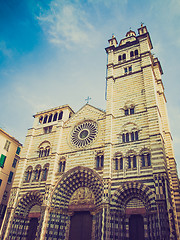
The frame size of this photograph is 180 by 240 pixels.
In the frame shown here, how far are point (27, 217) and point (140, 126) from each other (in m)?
14.7

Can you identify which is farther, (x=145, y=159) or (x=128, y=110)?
(x=128, y=110)

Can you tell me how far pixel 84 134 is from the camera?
23000 mm

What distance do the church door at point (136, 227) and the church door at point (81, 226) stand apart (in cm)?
406

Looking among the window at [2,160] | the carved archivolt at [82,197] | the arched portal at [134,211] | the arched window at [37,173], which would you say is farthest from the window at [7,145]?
the arched portal at [134,211]

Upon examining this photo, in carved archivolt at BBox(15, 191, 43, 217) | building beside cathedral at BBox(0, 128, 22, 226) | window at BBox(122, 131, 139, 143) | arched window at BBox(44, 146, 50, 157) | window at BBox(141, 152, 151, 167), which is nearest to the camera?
window at BBox(141, 152, 151, 167)

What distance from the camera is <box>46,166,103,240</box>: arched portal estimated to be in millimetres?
18672

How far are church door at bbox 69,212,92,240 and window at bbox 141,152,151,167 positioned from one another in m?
7.06

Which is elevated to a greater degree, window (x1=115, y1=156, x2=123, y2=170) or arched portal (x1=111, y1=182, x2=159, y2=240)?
window (x1=115, y1=156, x2=123, y2=170)

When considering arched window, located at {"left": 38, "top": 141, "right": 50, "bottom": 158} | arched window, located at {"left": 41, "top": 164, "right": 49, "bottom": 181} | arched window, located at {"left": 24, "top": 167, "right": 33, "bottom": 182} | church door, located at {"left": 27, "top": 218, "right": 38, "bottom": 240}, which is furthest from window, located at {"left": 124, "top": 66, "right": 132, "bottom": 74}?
church door, located at {"left": 27, "top": 218, "right": 38, "bottom": 240}

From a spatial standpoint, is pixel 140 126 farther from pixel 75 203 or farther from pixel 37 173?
pixel 37 173

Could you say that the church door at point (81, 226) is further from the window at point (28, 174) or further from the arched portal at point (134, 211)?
the window at point (28, 174)

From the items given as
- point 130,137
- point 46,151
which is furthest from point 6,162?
point 130,137

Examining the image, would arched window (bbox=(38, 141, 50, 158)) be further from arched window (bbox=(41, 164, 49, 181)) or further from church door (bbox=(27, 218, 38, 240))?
church door (bbox=(27, 218, 38, 240))

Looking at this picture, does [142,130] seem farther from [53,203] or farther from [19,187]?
[19,187]
